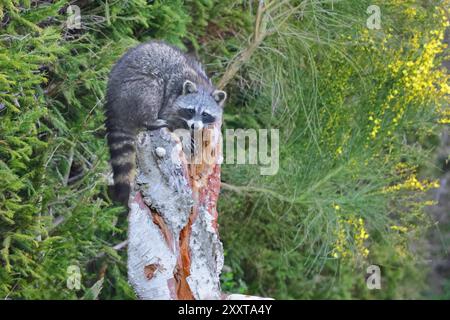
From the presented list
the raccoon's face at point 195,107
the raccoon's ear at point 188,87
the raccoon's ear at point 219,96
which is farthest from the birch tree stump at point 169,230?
the raccoon's ear at point 219,96

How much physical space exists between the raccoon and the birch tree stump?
1349mm

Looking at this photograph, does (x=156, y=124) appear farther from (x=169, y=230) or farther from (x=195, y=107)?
(x=169, y=230)

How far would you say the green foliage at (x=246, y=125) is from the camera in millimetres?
8695

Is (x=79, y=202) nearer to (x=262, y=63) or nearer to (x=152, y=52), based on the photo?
(x=152, y=52)

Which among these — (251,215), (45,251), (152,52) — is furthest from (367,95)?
(45,251)

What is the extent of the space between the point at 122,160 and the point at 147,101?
0.58 m

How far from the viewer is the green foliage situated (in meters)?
8.70

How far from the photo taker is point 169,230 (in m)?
6.43

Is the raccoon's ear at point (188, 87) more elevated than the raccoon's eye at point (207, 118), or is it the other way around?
the raccoon's ear at point (188, 87)

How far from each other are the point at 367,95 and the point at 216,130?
4.02 m

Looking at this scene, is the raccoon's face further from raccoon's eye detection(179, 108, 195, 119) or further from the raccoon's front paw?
the raccoon's front paw

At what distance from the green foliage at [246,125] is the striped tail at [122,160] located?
759 mm

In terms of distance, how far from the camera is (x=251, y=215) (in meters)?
12.9

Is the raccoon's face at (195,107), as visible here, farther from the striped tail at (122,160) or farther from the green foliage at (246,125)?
the green foliage at (246,125)
